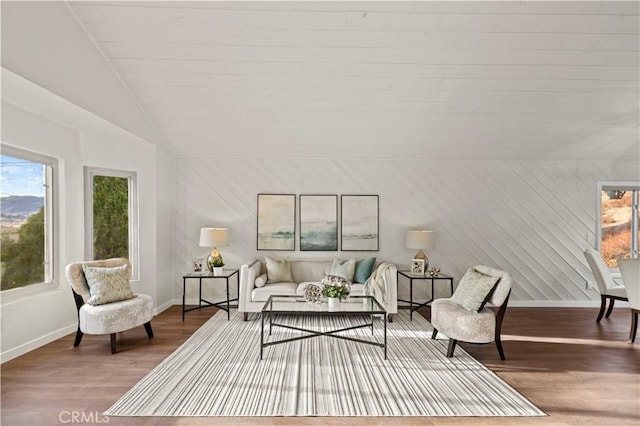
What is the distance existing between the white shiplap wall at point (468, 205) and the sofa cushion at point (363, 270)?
507mm

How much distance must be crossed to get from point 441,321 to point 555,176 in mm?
3623

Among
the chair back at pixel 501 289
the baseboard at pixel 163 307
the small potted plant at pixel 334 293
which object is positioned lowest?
the baseboard at pixel 163 307

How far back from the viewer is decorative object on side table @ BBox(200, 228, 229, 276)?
4.95m

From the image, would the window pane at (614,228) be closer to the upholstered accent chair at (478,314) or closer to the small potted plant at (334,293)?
the upholstered accent chair at (478,314)

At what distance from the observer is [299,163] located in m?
5.58

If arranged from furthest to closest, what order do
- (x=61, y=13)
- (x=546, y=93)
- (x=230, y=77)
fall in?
1. (x=546, y=93)
2. (x=230, y=77)
3. (x=61, y=13)

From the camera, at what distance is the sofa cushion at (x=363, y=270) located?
4951 mm

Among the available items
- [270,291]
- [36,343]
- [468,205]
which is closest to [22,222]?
[36,343]

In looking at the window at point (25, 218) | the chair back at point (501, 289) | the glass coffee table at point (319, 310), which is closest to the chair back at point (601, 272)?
the chair back at point (501, 289)

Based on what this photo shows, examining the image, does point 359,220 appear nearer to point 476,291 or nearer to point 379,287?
point 379,287

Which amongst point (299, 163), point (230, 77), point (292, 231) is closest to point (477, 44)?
point (230, 77)

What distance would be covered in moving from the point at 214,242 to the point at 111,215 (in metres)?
1.38

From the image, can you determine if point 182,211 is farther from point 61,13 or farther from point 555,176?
point 555,176

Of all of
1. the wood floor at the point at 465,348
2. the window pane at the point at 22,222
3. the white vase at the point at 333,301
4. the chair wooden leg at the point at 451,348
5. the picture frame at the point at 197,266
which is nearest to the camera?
the wood floor at the point at 465,348
